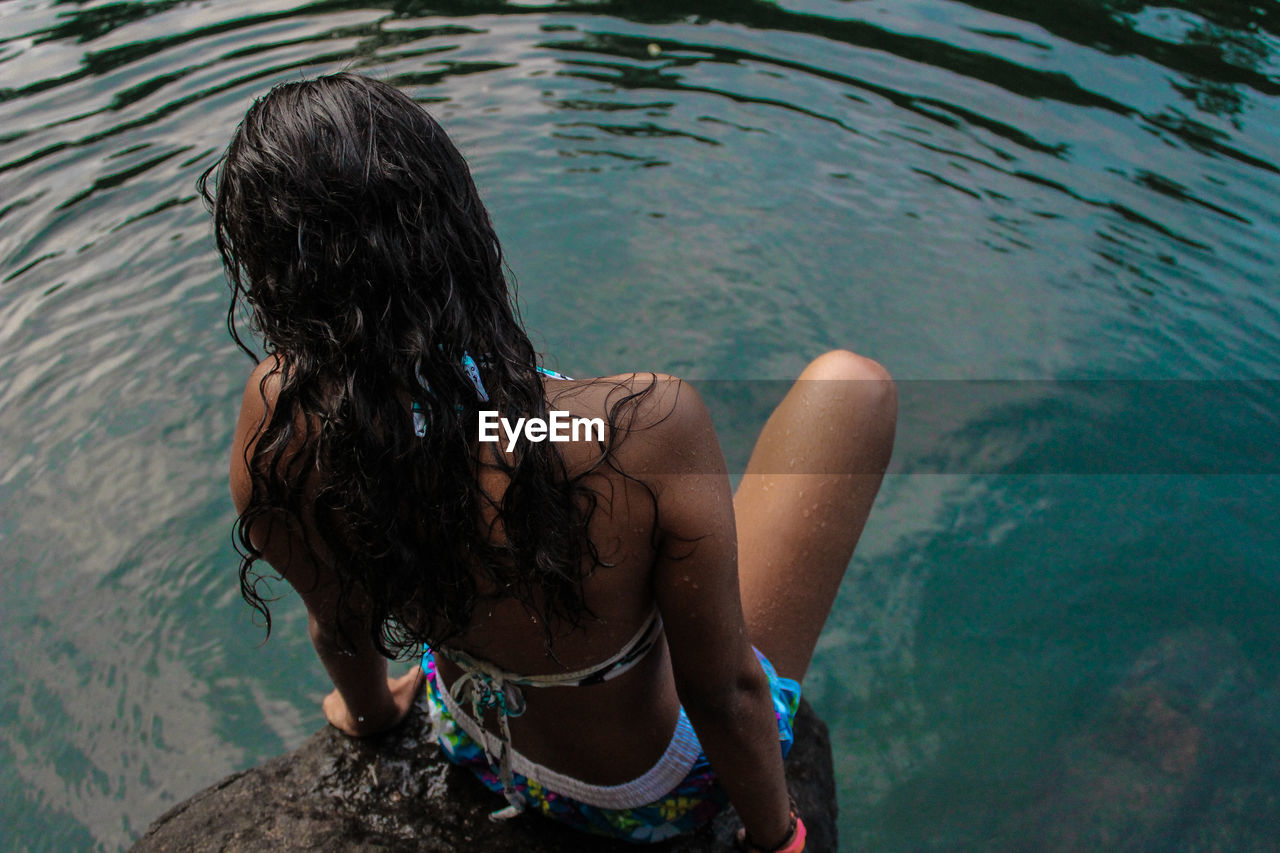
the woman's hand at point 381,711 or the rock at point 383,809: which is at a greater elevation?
the woman's hand at point 381,711

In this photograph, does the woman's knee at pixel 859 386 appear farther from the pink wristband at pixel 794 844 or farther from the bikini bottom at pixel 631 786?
the pink wristband at pixel 794 844

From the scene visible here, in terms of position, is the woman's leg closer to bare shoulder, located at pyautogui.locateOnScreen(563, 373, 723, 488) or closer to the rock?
the rock

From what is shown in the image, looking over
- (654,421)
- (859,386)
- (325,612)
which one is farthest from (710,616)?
(859,386)

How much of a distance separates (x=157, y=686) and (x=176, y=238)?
8.79 ft

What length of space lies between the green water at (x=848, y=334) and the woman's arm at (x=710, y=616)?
3.57 feet

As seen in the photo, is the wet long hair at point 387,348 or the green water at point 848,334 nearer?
the wet long hair at point 387,348

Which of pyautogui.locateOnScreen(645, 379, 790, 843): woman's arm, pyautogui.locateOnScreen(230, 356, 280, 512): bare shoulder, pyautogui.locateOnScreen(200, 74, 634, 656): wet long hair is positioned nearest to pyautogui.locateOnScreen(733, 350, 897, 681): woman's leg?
pyautogui.locateOnScreen(645, 379, 790, 843): woman's arm

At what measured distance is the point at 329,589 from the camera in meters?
1.65

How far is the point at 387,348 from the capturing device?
4.12 ft

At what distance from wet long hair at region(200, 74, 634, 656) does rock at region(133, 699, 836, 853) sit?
0.84m

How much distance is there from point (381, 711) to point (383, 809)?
21 centimetres

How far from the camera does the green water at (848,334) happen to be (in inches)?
109

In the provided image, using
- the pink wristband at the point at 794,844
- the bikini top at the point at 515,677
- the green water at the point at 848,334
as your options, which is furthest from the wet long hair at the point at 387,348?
the green water at the point at 848,334

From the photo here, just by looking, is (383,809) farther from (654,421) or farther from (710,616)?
(654,421)
